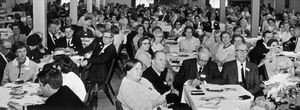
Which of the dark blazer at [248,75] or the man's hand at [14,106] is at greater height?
the dark blazer at [248,75]

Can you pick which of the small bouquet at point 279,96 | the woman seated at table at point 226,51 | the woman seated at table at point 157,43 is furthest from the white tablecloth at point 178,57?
the small bouquet at point 279,96

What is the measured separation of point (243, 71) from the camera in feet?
19.2

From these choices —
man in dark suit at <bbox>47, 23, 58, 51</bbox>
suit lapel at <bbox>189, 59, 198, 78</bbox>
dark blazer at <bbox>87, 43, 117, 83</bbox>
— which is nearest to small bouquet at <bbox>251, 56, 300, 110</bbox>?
suit lapel at <bbox>189, 59, 198, 78</bbox>

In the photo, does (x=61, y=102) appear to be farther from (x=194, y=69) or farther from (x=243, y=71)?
(x=243, y=71)

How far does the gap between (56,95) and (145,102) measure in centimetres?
89

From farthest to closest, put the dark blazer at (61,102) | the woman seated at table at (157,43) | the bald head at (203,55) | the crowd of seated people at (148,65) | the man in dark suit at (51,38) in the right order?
the man in dark suit at (51,38) → the woman seated at table at (157,43) → the bald head at (203,55) → the crowd of seated people at (148,65) → the dark blazer at (61,102)

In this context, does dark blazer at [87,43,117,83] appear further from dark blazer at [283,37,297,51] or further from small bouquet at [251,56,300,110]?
dark blazer at [283,37,297,51]

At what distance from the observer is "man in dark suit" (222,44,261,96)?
5820 mm

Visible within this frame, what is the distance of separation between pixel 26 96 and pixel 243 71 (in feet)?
8.51

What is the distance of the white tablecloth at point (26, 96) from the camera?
466 centimetres

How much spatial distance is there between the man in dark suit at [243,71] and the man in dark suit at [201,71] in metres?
0.16

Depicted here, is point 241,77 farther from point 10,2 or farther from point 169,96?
point 10,2

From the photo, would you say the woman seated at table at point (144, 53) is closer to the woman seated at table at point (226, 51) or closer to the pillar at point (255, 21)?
the woman seated at table at point (226, 51)

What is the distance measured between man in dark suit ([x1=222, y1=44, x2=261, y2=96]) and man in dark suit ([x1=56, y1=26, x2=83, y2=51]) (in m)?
3.66
